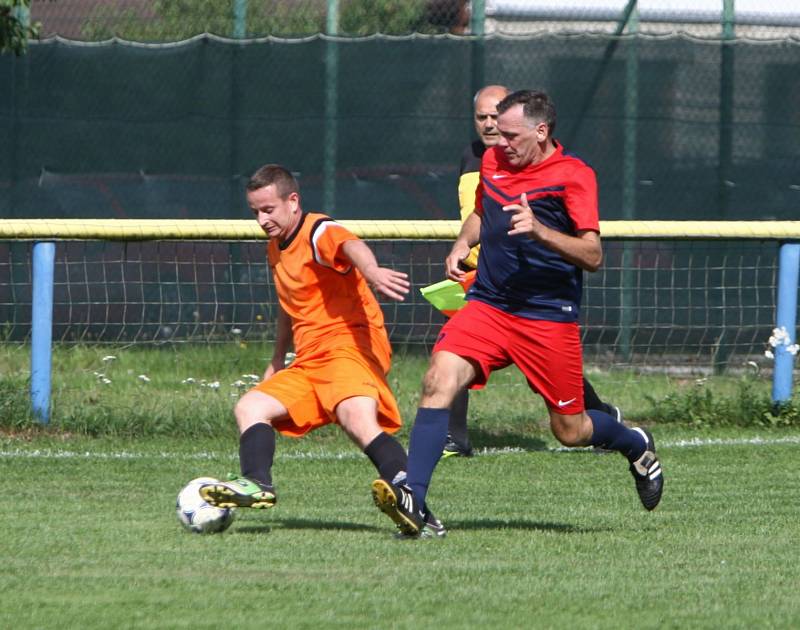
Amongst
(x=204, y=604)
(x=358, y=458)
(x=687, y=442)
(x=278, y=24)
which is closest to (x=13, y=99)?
(x=278, y=24)

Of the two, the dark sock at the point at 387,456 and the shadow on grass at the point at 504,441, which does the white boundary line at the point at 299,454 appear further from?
the dark sock at the point at 387,456

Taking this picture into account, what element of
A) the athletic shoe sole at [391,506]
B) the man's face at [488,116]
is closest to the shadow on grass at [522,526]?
the athletic shoe sole at [391,506]

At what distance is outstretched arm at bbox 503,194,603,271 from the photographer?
18.4 feet

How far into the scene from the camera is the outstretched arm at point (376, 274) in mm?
5816

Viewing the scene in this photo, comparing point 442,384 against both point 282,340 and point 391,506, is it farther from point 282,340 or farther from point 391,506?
point 282,340

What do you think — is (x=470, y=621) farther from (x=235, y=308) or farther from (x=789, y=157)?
(x=789, y=157)

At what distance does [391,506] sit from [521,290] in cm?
100

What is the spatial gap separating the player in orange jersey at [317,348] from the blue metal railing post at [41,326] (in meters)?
2.64

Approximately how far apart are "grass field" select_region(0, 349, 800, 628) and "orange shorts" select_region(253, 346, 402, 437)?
42cm

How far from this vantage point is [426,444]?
602cm

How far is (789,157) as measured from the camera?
11.7 metres

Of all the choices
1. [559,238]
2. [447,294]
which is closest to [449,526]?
[559,238]

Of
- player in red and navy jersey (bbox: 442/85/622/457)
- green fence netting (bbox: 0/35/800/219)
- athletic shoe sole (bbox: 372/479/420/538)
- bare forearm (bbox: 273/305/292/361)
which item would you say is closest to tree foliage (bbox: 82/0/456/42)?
green fence netting (bbox: 0/35/800/219)

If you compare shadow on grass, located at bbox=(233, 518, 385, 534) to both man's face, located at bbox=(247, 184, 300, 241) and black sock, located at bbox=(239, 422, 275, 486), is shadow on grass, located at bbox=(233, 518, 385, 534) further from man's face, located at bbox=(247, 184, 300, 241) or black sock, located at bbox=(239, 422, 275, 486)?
man's face, located at bbox=(247, 184, 300, 241)
